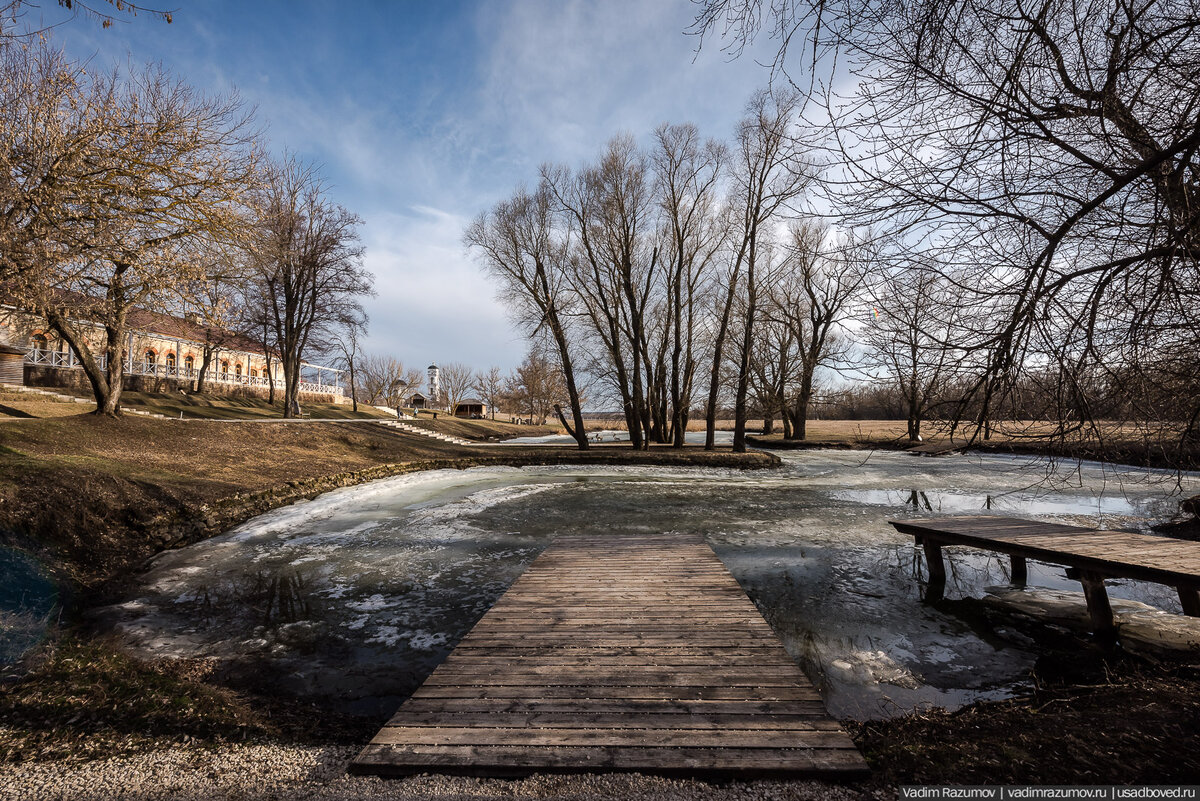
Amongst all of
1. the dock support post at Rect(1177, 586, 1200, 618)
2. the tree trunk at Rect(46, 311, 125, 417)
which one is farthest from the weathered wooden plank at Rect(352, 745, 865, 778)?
the tree trunk at Rect(46, 311, 125, 417)

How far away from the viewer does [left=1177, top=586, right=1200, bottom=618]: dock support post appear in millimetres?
5242

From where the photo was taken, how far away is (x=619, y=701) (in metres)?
2.99

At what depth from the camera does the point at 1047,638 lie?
5008 millimetres

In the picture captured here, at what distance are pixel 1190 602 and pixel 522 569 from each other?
25.2 feet

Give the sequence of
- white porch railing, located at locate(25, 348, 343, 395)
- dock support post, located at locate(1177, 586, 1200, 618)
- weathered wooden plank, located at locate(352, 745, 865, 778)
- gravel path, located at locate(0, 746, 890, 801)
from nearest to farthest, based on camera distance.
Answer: gravel path, located at locate(0, 746, 890, 801) < weathered wooden plank, located at locate(352, 745, 865, 778) < dock support post, located at locate(1177, 586, 1200, 618) < white porch railing, located at locate(25, 348, 343, 395)

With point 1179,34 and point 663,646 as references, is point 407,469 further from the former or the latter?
point 1179,34

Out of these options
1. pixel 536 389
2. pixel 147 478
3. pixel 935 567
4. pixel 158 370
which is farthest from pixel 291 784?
pixel 536 389

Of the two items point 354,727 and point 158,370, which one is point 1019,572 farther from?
point 158,370

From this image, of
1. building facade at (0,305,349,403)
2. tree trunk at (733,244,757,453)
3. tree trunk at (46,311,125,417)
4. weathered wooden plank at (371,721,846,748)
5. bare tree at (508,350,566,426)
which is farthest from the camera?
bare tree at (508,350,566,426)

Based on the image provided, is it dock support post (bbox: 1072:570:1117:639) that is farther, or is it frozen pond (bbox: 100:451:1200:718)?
dock support post (bbox: 1072:570:1117:639)

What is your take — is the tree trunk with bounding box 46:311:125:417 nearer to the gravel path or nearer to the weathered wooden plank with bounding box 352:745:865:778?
the gravel path

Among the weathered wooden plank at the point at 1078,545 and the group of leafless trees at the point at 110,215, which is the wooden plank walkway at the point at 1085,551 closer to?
the weathered wooden plank at the point at 1078,545

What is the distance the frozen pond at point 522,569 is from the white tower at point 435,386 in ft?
254

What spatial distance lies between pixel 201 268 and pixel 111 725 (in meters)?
11.4
